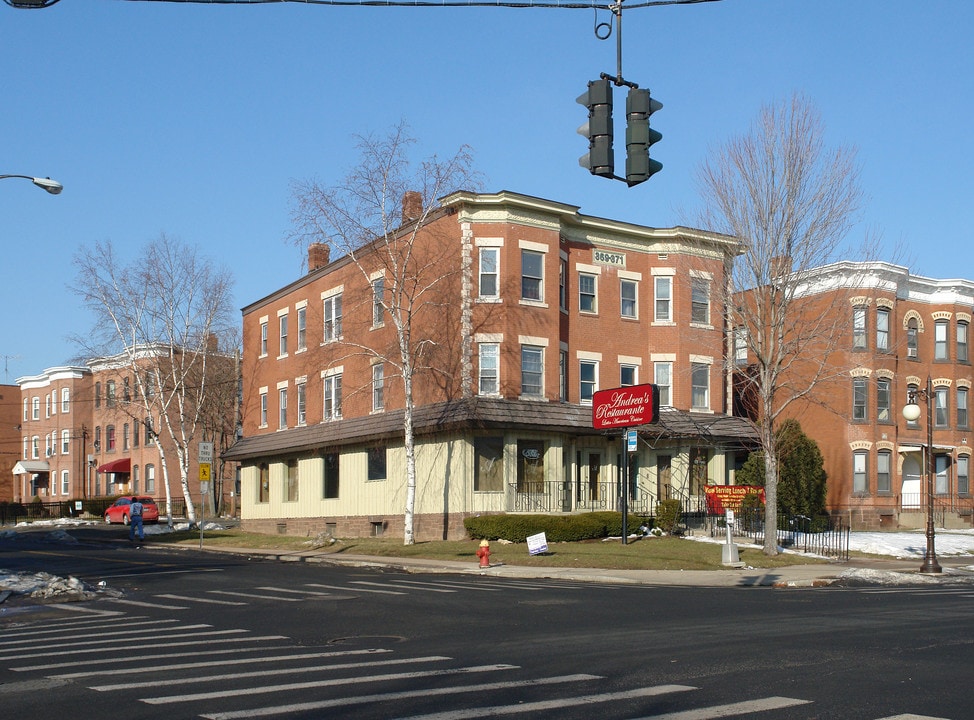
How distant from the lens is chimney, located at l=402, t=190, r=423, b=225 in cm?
3491

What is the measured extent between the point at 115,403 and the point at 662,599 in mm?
52637

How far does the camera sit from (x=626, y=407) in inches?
1302

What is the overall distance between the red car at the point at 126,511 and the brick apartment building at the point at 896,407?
3369 cm

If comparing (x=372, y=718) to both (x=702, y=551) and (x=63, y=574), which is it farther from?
(x=702, y=551)

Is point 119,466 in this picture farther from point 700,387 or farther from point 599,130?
point 599,130

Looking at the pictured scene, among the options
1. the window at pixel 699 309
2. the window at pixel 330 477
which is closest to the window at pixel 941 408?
the window at pixel 699 309

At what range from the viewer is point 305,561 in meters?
31.3

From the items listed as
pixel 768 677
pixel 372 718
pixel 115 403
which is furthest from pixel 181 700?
pixel 115 403

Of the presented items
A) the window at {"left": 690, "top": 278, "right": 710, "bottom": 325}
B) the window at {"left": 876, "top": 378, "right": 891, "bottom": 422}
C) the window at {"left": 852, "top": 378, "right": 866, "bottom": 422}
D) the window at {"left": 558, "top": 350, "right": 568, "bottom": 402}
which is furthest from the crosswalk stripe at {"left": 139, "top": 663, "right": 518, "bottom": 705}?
the window at {"left": 876, "top": 378, "right": 891, "bottom": 422}

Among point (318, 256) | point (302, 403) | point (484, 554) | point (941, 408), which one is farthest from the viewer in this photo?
point (318, 256)

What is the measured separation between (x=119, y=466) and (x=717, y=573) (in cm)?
5602

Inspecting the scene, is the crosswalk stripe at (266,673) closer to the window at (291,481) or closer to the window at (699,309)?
the window at (699,309)

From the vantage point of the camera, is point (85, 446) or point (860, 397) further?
point (85, 446)

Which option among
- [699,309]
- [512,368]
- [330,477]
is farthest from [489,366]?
[330,477]
